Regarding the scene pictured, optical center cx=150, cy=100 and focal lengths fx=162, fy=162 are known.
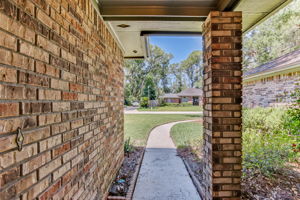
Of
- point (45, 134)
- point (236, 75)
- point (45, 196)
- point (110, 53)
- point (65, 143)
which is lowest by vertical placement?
point (45, 196)

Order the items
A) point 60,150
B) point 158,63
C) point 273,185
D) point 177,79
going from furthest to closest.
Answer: point 177,79 < point 158,63 < point 273,185 < point 60,150

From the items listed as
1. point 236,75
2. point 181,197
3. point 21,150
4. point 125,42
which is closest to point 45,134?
point 21,150

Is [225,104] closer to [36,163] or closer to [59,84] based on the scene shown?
[59,84]

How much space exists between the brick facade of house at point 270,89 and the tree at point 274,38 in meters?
4.87

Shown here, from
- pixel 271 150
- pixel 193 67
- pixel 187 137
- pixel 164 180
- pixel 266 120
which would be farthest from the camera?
pixel 193 67

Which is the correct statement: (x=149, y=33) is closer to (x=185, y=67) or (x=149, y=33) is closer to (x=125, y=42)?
(x=125, y=42)

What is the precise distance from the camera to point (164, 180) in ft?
11.1

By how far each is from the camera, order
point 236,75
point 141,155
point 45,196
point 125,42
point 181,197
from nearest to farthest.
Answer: point 45,196 < point 236,75 < point 181,197 < point 125,42 < point 141,155

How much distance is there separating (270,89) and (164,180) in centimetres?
692

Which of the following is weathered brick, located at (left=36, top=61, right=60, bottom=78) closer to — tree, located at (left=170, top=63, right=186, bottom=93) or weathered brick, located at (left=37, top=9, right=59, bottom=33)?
weathered brick, located at (left=37, top=9, right=59, bottom=33)

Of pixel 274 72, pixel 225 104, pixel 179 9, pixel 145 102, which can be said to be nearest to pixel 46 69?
pixel 179 9

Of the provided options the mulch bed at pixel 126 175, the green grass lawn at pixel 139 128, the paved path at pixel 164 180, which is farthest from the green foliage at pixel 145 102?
the paved path at pixel 164 180

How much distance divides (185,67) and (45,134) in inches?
1927

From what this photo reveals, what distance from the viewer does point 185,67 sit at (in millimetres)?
47781
